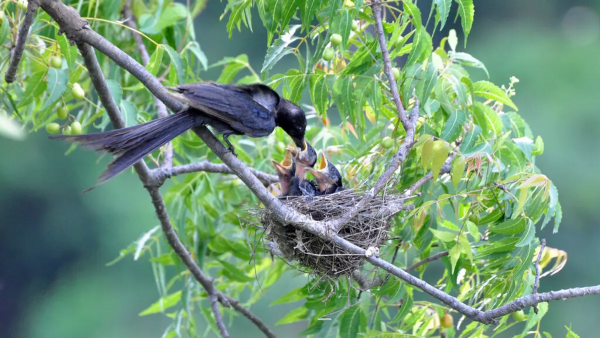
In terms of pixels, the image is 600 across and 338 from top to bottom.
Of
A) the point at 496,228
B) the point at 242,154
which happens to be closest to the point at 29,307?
the point at 242,154

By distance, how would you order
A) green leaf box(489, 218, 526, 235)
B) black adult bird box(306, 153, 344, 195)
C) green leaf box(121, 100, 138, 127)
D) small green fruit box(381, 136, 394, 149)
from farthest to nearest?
black adult bird box(306, 153, 344, 195) → green leaf box(121, 100, 138, 127) → small green fruit box(381, 136, 394, 149) → green leaf box(489, 218, 526, 235)

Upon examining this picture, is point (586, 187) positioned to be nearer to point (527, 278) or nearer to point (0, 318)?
point (527, 278)

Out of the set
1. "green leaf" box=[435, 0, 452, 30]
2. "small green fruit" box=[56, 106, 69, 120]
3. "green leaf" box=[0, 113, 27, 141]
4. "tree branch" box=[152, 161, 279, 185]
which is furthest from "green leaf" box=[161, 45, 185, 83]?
"green leaf" box=[0, 113, 27, 141]

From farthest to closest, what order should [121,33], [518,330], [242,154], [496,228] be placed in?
[518,330] < [121,33] < [242,154] < [496,228]

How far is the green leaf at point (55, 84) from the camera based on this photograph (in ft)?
9.34

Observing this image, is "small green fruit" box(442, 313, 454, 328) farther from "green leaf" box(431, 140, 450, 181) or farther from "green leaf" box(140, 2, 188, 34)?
"green leaf" box(140, 2, 188, 34)

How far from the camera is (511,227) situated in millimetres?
2576

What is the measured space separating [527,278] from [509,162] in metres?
0.52

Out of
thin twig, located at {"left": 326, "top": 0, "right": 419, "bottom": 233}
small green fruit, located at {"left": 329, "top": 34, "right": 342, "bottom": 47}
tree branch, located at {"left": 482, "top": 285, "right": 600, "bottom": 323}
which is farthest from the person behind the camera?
small green fruit, located at {"left": 329, "top": 34, "right": 342, "bottom": 47}

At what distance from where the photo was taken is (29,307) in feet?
36.7

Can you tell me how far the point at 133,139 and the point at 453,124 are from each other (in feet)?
4.37

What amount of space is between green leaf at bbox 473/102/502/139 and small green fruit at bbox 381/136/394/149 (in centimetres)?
44

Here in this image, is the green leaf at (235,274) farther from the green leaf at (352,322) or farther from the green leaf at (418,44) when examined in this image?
the green leaf at (418,44)

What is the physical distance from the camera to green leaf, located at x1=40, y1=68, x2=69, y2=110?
2848mm
